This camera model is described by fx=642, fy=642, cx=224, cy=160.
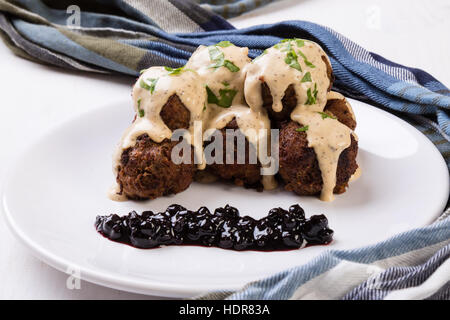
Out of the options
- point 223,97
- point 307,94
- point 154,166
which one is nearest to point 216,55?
point 223,97

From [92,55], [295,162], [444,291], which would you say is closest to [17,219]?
[295,162]

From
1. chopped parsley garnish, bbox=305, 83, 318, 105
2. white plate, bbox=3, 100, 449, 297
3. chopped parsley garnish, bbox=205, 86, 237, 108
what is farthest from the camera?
chopped parsley garnish, bbox=205, 86, 237, 108

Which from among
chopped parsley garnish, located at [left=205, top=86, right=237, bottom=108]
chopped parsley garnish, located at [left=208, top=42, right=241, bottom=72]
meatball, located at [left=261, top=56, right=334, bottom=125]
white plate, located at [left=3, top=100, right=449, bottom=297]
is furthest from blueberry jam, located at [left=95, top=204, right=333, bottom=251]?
chopped parsley garnish, located at [left=208, top=42, right=241, bottom=72]

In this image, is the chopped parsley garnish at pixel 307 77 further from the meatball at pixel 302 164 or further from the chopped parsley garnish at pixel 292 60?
the meatball at pixel 302 164

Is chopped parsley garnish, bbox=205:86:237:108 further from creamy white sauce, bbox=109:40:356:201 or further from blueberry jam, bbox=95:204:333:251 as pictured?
blueberry jam, bbox=95:204:333:251

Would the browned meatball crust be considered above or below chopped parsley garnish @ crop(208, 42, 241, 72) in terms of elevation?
below

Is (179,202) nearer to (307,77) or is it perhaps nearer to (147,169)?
(147,169)

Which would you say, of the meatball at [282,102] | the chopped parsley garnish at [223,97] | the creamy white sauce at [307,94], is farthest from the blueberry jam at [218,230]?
the chopped parsley garnish at [223,97]
